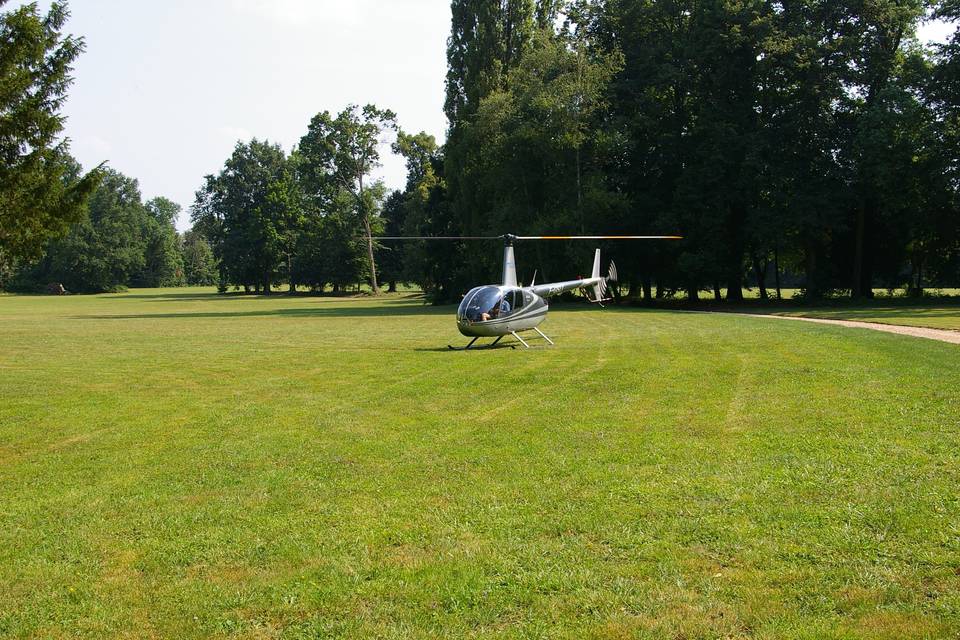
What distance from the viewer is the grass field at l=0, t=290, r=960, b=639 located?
192 inches

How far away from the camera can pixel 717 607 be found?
4832mm

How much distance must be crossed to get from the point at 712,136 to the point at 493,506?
4372 centimetres

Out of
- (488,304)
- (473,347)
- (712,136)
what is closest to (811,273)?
(712,136)

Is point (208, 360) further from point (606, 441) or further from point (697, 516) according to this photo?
point (697, 516)

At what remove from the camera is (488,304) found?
68.3 feet

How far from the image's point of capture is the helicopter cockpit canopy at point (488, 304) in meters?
20.7

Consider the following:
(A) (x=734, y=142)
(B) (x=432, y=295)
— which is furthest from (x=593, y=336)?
(B) (x=432, y=295)

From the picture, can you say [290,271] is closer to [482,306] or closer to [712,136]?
[712,136]

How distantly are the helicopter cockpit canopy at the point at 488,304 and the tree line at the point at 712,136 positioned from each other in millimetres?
23032

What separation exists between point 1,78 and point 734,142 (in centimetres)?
3889

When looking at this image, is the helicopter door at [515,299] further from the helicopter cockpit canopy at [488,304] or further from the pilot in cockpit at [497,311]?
the pilot in cockpit at [497,311]

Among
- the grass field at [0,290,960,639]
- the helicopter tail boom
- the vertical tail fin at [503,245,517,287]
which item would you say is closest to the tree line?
the helicopter tail boom

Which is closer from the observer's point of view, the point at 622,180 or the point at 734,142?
the point at 734,142

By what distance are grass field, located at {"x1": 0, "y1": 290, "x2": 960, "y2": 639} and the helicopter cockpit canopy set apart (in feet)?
19.7
